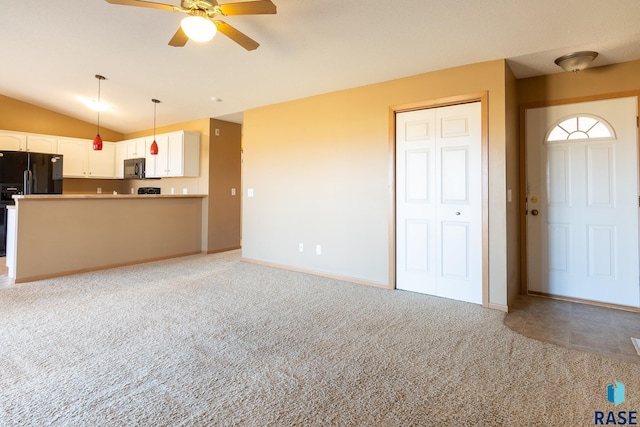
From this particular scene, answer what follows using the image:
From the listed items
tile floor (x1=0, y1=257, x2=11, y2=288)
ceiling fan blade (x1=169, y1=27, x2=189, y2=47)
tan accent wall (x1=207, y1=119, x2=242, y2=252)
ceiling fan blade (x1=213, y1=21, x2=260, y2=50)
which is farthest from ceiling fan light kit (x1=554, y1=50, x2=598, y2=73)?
tile floor (x1=0, y1=257, x2=11, y2=288)

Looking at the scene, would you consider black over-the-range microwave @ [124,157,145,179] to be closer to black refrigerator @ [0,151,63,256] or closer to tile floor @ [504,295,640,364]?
black refrigerator @ [0,151,63,256]

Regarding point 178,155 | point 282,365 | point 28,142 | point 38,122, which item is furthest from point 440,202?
point 38,122

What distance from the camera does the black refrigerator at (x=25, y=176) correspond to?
555cm

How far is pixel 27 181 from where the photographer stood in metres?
5.77

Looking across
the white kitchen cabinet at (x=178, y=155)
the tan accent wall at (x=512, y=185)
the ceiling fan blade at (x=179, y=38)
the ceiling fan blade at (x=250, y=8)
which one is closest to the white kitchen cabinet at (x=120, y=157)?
the white kitchen cabinet at (x=178, y=155)

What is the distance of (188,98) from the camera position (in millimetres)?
5141

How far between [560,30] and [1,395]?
14.9ft

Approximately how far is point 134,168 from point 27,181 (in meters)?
1.68

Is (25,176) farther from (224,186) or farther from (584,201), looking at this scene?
(584,201)

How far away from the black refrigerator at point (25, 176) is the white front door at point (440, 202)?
6277 mm

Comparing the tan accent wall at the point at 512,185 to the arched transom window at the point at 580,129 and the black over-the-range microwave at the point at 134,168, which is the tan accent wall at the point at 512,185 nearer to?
the arched transom window at the point at 580,129

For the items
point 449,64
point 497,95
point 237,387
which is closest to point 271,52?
point 449,64

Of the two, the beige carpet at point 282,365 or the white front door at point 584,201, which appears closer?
the beige carpet at point 282,365

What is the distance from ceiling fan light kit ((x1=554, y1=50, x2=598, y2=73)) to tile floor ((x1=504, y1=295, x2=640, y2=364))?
2.34 metres
